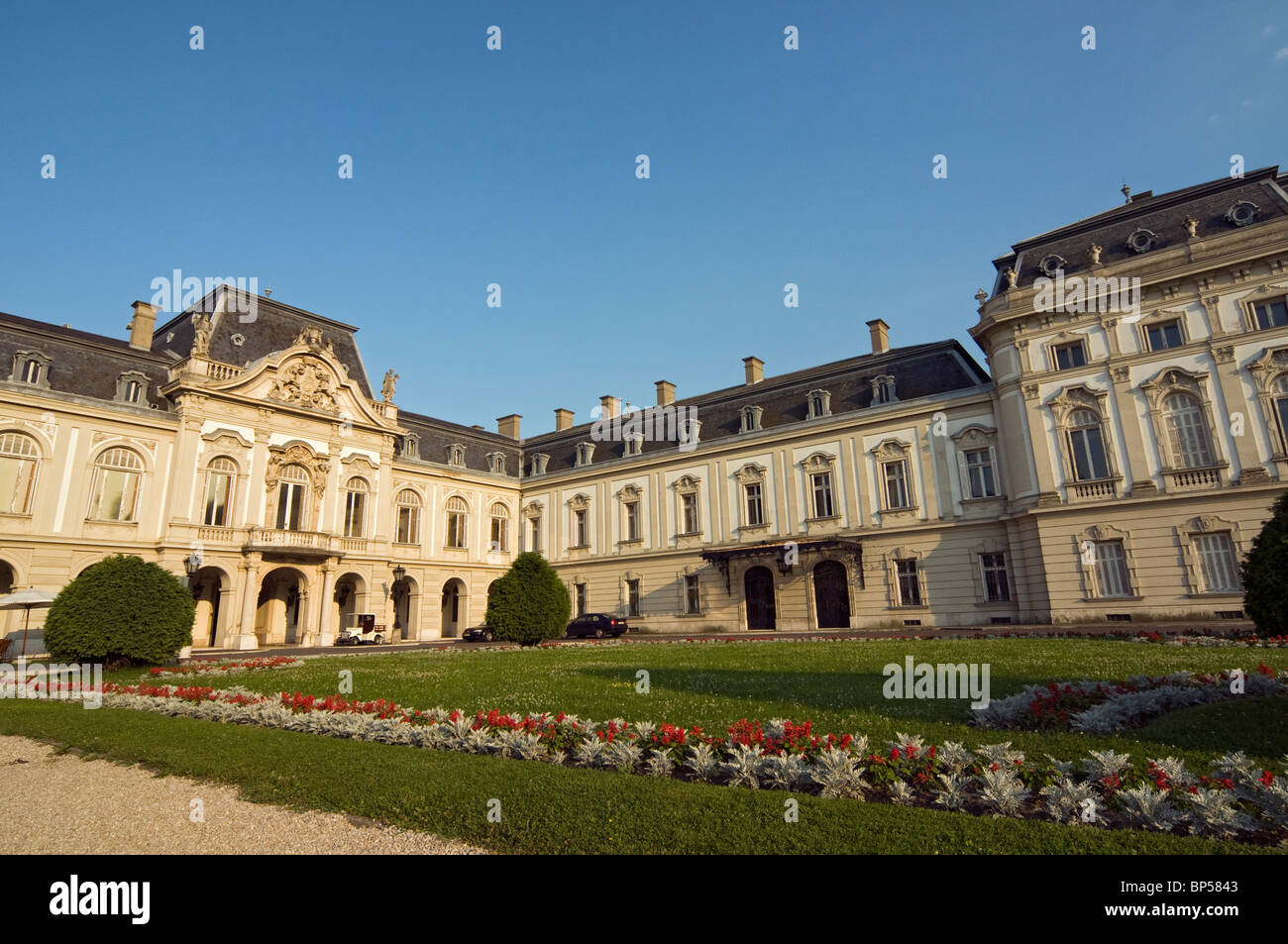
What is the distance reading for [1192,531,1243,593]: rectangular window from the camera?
78.4 ft

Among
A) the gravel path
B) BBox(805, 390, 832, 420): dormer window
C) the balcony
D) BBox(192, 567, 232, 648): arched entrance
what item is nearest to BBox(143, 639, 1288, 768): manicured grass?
the gravel path

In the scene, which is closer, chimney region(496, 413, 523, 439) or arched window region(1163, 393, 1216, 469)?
arched window region(1163, 393, 1216, 469)

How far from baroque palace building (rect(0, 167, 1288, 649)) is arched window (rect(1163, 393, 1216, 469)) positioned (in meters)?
0.09

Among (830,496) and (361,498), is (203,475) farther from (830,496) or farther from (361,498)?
(830,496)

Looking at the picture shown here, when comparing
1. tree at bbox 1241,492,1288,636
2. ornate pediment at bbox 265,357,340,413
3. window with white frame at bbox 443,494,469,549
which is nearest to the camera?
tree at bbox 1241,492,1288,636

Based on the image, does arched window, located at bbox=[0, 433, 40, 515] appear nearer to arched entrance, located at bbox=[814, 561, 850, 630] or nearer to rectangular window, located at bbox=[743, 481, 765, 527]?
rectangular window, located at bbox=[743, 481, 765, 527]

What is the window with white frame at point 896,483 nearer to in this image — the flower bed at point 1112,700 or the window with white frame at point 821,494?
the window with white frame at point 821,494

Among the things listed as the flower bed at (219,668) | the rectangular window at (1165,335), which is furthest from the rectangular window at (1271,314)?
the flower bed at (219,668)

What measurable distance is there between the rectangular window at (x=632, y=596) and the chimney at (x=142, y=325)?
28936mm

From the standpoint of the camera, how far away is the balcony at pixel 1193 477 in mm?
24562

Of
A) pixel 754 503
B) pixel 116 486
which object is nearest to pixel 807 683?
pixel 754 503

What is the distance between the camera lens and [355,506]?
125 ft

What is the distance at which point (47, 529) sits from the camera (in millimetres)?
28109

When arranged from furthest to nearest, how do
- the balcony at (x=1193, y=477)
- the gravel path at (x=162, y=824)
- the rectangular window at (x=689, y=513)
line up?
1. the rectangular window at (x=689, y=513)
2. the balcony at (x=1193, y=477)
3. the gravel path at (x=162, y=824)
